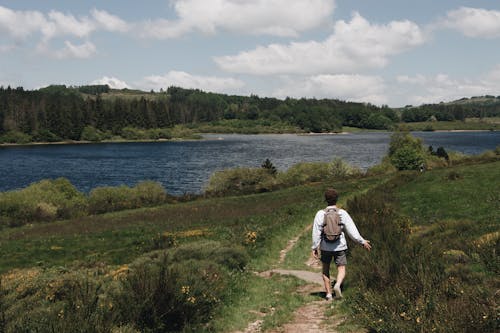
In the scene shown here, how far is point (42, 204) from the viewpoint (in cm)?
4416

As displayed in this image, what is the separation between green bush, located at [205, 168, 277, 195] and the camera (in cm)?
5462

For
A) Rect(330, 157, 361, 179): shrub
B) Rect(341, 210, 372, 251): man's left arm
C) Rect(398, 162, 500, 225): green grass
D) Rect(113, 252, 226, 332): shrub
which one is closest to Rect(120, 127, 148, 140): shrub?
Rect(330, 157, 361, 179): shrub

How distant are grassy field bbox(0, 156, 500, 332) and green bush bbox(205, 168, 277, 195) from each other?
61.5 ft

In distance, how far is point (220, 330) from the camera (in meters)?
9.20

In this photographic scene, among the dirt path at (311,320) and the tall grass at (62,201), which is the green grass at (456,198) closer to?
the dirt path at (311,320)

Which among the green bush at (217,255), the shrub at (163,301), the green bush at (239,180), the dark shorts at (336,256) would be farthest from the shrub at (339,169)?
the shrub at (163,301)

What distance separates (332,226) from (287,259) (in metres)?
6.68

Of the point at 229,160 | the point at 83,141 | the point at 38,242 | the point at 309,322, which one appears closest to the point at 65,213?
the point at 38,242

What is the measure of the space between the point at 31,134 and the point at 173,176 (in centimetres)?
11346

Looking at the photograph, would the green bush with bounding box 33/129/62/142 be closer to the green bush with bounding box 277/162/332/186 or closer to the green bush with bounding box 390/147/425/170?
the green bush with bounding box 277/162/332/186

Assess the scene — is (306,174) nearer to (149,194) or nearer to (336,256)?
(149,194)

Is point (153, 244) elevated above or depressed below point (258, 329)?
below

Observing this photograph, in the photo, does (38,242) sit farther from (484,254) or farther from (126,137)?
(126,137)

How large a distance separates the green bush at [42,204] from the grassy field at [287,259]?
7140 millimetres
